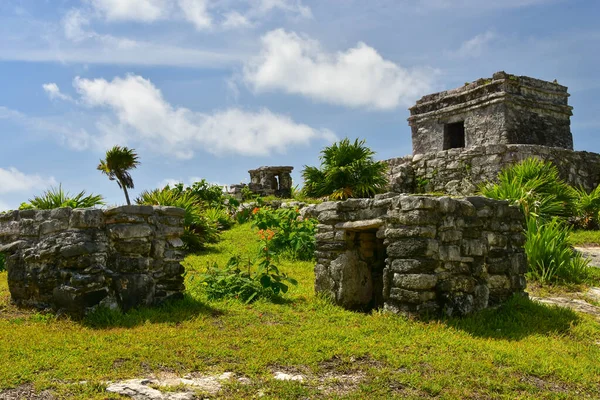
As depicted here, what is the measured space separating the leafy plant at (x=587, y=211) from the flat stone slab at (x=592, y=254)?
2195 mm

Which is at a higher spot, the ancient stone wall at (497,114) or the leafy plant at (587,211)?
the ancient stone wall at (497,114)

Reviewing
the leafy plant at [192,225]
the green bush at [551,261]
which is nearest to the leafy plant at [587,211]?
the green bush at [551,261]

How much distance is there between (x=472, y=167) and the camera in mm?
14555

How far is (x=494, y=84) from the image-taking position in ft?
52.8

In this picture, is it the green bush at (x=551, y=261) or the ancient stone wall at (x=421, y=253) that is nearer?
the ancient stone wall at (x=421, y=253)

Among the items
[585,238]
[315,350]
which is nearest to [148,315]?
[315,350]

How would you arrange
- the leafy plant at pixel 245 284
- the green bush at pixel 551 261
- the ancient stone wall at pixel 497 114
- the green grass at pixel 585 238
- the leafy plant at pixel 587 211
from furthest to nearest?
the ancient stone wall at pixel 497 114 < the leafy plant at pixel 587 211 < the green grass at pixel 585 238 < the green bush at pixel 551 261 < the leafy plant at pixel 245 284

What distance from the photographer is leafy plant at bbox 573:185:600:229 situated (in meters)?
13.5

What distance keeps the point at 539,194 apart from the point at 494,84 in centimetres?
503

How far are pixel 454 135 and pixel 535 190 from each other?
5723 millimetres

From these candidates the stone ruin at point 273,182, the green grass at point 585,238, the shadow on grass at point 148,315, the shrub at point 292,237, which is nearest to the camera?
the shadow on grass at point 148,315

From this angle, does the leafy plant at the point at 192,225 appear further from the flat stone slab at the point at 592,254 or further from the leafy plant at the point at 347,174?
the flat stone slab at the point at 592,254

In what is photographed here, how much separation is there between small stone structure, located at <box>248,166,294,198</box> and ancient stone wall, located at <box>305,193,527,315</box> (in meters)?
12.1

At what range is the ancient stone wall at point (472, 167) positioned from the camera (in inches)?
557
